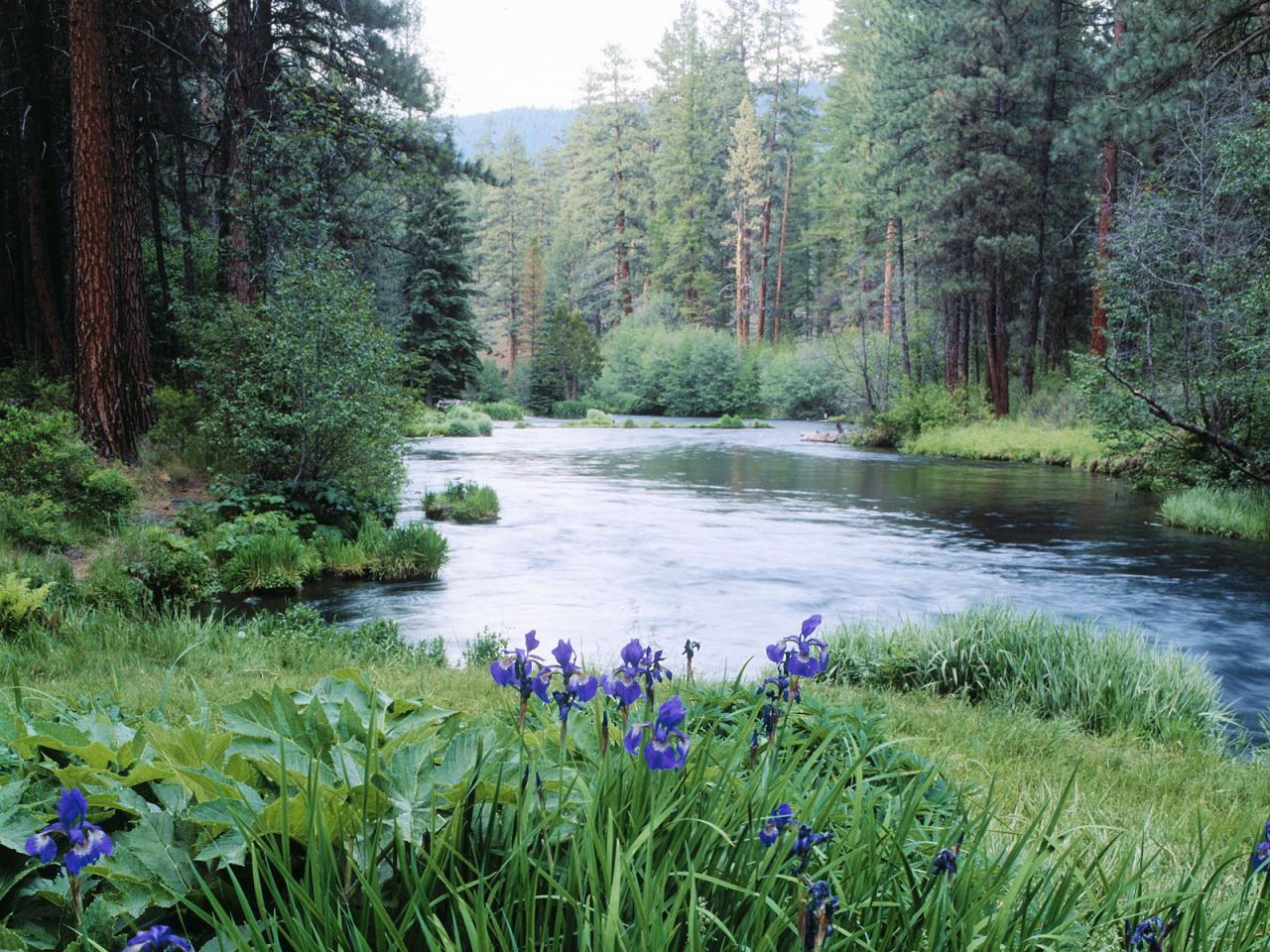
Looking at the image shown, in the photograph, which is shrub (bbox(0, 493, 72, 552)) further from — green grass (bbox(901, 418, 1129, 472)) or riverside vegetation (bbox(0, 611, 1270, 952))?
green grass (bbox(901, 418, 1129, 472))

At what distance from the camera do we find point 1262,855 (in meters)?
1.42

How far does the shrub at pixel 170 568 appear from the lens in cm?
677

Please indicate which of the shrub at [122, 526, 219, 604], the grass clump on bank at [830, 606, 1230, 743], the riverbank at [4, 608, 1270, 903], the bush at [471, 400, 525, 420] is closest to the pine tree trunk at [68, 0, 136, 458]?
the shrub at [122, 526, 219, 604]

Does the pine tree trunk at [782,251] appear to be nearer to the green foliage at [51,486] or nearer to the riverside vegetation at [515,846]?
the green foliage at [51,486]

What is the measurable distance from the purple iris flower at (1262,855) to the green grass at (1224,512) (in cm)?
1229

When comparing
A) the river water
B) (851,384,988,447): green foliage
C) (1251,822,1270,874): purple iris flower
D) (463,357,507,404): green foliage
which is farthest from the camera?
(463,357,507,404): green foliage

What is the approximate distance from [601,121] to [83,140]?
5756 centimetres

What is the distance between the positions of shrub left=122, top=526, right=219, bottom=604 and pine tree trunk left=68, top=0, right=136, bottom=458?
318 centimetres

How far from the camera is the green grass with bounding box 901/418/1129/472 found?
20.2 m

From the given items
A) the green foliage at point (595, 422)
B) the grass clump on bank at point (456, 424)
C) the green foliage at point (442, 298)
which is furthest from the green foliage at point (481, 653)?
the green foliage at point (442, 298)

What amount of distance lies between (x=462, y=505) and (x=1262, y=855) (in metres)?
12.3

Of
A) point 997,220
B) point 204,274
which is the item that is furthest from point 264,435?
point 997,220

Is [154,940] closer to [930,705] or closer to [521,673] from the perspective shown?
[521,673]

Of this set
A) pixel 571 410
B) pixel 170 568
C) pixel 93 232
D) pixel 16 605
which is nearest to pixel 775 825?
pixel 16 605
